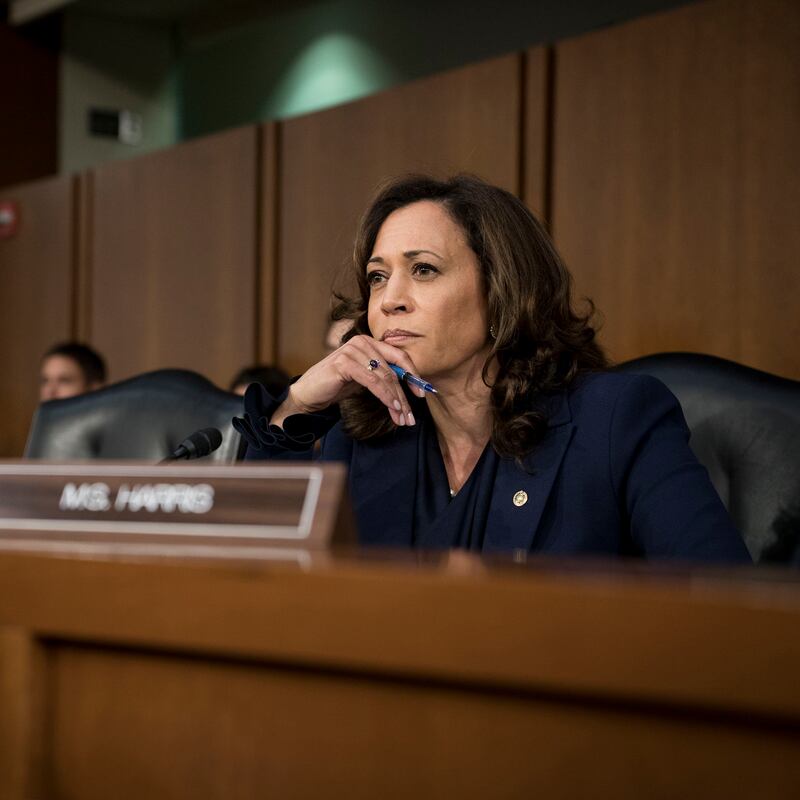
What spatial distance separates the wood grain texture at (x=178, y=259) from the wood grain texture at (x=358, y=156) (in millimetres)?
211

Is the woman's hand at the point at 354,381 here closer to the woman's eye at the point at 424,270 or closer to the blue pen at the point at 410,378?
the blue pen at the point at 410,378

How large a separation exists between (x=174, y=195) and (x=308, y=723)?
3906mm

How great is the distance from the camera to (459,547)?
5.16 feet

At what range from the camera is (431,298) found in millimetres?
1728

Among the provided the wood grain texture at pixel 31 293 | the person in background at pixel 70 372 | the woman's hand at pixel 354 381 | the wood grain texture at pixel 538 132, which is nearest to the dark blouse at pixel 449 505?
the woman's hand at pixel 354 381

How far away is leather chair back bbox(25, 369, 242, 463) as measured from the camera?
186cm

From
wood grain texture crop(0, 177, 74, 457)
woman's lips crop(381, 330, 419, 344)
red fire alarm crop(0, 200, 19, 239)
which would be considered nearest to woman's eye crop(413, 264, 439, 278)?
woman's lips crop(381, 330, 419, 344)

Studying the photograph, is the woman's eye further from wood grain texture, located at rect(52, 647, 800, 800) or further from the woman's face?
wood grain texture, located at rect(52, 647, 800, 800)

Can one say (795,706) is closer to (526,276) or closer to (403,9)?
(526,276)

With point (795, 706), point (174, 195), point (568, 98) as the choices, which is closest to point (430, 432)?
point (795, 706)

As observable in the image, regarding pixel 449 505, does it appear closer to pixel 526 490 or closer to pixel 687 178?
pixel 526 490

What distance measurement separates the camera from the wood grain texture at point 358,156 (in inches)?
124

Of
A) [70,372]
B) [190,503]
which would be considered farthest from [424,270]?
[70,372]

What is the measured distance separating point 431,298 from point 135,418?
1.94 feet
